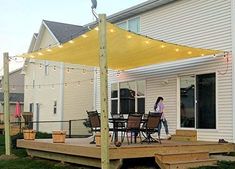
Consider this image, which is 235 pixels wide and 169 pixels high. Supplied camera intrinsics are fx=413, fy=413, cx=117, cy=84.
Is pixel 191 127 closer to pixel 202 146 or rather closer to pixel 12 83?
pixel 202 146

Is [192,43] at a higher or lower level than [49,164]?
higher

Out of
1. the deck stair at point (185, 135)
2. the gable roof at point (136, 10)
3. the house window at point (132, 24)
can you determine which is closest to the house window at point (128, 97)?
the house window at point (132, 24)

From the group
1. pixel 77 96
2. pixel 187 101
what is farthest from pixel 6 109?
pixel 77 96

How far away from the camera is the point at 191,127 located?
14180mm

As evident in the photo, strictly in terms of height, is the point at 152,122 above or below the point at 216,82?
below

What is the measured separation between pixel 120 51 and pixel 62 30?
16.1m

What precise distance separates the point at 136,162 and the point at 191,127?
4.11 m

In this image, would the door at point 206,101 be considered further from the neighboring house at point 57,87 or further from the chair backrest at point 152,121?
the neighboring house at point 57,87

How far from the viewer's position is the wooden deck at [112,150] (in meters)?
9.52

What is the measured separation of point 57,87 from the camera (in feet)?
86.8

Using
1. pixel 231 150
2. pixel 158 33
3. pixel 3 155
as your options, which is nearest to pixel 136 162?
pixel 231 150

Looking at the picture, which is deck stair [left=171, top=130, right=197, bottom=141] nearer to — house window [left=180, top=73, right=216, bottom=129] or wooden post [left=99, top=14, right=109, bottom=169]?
house window [left=180, top=73, right=216, bottom=129]

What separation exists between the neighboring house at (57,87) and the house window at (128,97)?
7.31 metres

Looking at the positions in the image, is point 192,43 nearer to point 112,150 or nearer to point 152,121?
point 152,121
